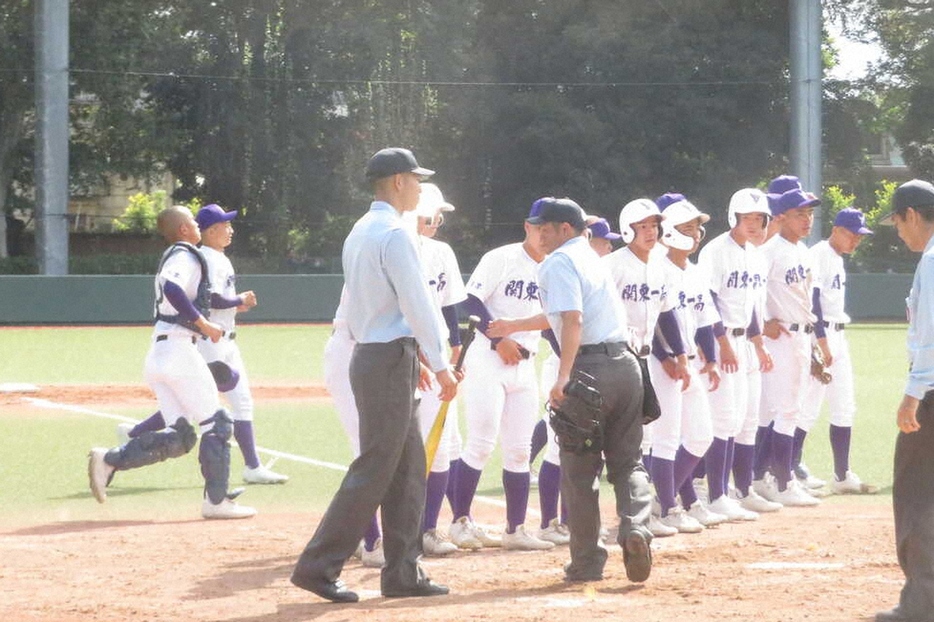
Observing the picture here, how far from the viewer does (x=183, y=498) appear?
11094 mm

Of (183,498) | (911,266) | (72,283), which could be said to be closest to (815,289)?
(183,498)

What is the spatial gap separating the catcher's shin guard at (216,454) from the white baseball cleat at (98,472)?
735 millimetres

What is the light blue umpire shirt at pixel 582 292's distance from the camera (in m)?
7.56

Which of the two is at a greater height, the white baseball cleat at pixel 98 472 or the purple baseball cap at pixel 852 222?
the purple baseball cap at pixel 852 222

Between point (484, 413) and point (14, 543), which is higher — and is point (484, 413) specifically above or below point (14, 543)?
above

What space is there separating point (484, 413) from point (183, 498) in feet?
10.5

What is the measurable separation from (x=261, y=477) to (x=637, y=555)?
514 cm

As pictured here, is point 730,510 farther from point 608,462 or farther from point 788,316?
point 608,462

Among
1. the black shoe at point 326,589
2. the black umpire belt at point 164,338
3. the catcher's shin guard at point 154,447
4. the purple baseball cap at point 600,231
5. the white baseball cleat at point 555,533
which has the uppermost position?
the purple baseball cap at point 600,231

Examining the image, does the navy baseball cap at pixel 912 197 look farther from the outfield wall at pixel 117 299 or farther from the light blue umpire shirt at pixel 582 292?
the outfield wall at pixel 117 299

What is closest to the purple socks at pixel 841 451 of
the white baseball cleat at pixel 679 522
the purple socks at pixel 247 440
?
the white baseball cleat at pixel 679 522

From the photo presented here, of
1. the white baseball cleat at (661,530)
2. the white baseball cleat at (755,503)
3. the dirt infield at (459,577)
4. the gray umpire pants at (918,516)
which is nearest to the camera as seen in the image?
the gray umpire pants at (918,516)

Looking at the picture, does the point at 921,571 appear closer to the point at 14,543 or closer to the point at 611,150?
the point at 14,543

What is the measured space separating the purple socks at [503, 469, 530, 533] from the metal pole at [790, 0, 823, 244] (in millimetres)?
27132
